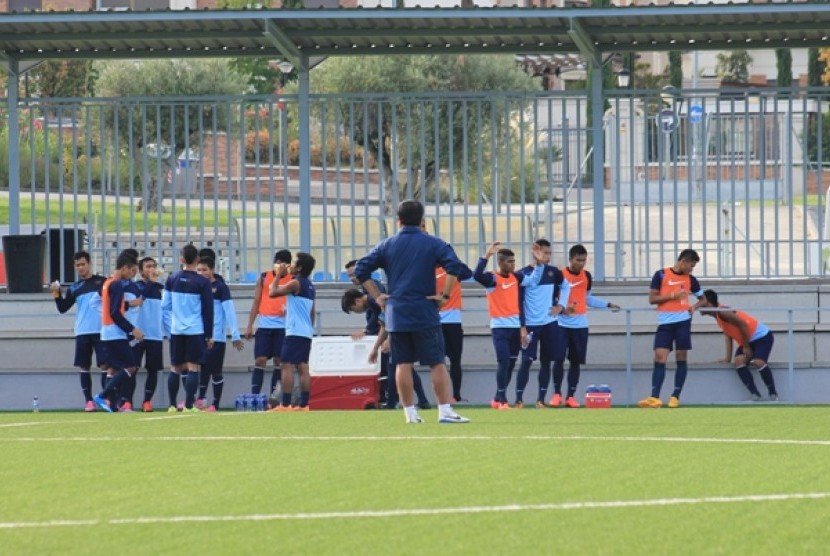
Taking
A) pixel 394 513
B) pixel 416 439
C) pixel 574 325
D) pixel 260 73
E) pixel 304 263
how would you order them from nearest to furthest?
pixel 394 513 → pixel 416 439 → pixel 304 263 → pixel 574 325 → pixel 260 73

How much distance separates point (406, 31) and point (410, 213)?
27.1 ft

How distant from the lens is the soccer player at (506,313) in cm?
2125

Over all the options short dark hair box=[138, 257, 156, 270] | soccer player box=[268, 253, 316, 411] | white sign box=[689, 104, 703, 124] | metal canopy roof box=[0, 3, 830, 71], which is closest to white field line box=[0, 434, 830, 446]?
soccer player box=[268, 253, 316, 411]

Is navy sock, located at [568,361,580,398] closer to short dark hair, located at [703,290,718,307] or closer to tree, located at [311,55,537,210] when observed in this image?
short dark hair, located at [703,290,718,307]

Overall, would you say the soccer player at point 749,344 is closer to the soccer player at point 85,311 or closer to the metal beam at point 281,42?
the metal beam at point 281,42

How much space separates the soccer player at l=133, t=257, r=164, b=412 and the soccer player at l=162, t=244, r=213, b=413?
726mm

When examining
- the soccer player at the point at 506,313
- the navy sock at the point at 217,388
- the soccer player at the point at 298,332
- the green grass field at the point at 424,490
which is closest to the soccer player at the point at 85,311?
the navy sock at the point at 217,388

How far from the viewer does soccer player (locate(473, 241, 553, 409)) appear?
21.2 m

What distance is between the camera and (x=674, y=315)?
70.2 ft

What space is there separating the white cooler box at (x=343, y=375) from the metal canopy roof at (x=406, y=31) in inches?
156

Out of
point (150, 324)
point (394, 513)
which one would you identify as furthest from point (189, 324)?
point (394, 513)

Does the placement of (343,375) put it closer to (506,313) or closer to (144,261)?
(506,313)

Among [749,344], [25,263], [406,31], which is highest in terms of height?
[406,31]

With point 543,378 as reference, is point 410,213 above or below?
above
